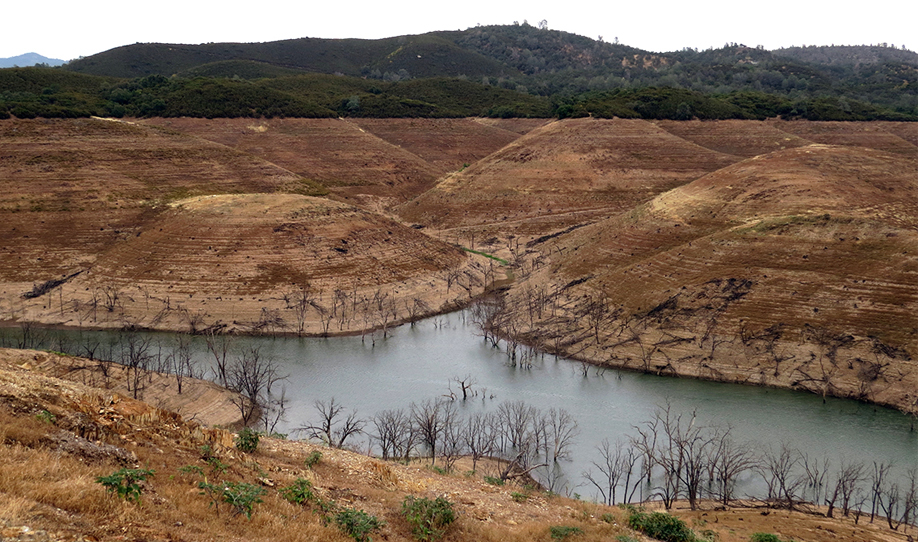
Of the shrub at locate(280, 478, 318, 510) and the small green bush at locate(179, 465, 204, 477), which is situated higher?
the small green bush at locate(179, 465, 204, 477)

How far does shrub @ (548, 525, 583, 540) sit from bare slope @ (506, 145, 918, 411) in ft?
93.3

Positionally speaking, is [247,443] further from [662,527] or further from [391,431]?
[662,527]

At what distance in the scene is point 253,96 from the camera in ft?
411

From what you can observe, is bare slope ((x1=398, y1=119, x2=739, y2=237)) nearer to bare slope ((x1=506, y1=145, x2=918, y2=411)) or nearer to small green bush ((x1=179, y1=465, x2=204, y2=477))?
bare slope ((x1=506, y1=145, x2=918, y2=411))

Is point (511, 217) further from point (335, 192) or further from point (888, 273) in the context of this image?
point (888, 273)

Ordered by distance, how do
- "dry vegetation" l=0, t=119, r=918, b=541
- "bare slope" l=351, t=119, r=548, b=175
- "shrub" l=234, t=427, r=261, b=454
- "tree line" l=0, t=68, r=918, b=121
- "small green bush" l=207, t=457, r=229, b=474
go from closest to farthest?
"small green bush" l=207, t=457, r=229, b=474 → "dry vegetation" l=0, t=119, r=918, b=541 → "shrub" l=234, t=427, r=261, b=454 → "tree line" l=0, t=68, r=918, b=121 → "bare slope" l=351, t=119, r=548, b=175

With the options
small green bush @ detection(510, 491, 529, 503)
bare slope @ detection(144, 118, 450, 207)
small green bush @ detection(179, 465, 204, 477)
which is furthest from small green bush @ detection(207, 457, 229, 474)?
bare slope @ detection(144, 118, 450, 207)

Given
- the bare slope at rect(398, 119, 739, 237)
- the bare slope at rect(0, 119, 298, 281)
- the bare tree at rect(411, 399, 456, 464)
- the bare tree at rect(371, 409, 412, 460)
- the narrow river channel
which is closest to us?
the bare tree at rect(371, 409, 412, 460)

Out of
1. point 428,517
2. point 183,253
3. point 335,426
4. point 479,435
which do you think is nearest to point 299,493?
point 428,517

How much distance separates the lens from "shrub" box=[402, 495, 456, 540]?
1842 cm

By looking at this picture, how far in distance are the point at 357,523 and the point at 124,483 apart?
5.41m

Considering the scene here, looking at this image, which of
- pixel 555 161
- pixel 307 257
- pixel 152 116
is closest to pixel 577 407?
pixel 307 257

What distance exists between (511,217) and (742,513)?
230ft

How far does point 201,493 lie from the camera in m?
16.4
